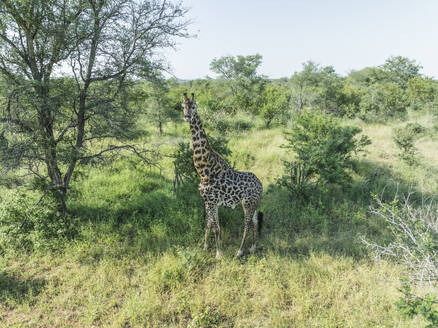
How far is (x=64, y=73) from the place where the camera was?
529cm

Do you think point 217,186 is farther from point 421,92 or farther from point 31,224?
point 421,92

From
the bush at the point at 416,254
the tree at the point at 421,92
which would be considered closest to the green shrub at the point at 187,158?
the bush at the point at 416,254

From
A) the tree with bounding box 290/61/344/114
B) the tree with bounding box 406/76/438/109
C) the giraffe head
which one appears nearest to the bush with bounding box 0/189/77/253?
the giraffe head

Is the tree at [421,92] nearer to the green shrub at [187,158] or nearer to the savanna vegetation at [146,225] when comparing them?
the savanna vegetation at [146,225]

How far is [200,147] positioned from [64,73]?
3.48 meters

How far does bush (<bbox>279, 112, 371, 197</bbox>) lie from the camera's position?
271 inches

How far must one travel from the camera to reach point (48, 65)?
521cm

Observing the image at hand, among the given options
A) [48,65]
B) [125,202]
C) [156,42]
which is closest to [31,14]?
[48,65]

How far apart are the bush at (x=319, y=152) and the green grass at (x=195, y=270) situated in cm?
65

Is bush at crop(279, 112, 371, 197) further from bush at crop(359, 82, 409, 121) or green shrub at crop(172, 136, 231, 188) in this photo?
bush at crop(359, 82, 409, 121)

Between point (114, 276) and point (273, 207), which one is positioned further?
point (273, 207)

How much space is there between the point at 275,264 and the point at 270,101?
12999 mm

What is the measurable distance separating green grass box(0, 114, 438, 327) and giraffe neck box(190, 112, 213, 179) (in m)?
1.76

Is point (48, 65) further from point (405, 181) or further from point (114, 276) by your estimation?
point (405, 181)
